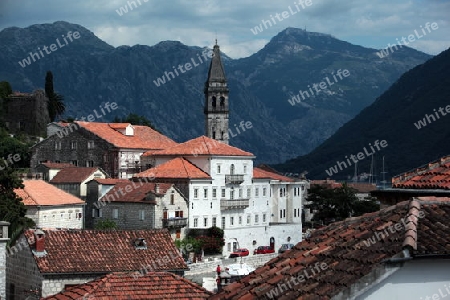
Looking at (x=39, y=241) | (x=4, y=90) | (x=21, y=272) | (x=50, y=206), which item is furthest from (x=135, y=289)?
(x=4, y=90)

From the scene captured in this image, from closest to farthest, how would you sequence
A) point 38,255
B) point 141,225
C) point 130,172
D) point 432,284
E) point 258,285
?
point 432,284
point 258,285
point 38,255
point 141,225
point 130,172

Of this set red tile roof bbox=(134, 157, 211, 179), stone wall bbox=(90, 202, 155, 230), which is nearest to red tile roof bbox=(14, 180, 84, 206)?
stone wall bbox=(90, 202, 155, 230)

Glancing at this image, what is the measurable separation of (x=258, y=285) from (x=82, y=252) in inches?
1103

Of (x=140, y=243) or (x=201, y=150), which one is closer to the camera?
(x=140, y=243)

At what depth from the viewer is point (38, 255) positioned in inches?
1473

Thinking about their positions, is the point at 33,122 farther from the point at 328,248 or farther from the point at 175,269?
the point at 328,248

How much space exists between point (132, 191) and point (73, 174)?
34.0ft

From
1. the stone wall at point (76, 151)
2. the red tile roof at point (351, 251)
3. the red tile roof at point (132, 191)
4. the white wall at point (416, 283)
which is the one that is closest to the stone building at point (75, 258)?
the red tile roof at point (351, 251)

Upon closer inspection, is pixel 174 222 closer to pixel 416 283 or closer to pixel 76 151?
pixel 76 151

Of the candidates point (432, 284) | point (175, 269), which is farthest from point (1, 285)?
point (432, 284)

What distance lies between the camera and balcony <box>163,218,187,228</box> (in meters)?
74.0

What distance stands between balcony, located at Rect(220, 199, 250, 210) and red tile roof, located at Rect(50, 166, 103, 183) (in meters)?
11.3

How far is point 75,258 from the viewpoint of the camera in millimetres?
37812

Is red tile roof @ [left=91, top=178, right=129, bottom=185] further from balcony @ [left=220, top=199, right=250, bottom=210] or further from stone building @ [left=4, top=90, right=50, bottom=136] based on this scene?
stone building @ [left=4, top=90, right=50, bottom=136]
